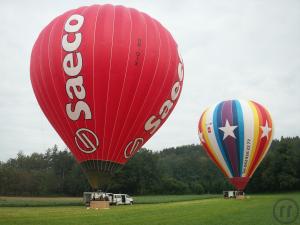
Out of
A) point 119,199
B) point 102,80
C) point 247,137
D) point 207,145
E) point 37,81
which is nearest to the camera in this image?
point 102,80

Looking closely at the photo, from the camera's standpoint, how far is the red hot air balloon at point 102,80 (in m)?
16.8

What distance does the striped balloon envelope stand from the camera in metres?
29.8

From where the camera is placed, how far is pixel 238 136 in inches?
1170

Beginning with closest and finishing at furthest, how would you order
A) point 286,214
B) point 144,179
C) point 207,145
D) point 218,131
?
point 286,214 → point 218,131 → point 207,145 → point 144,179

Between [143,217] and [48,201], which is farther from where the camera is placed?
[48,201]

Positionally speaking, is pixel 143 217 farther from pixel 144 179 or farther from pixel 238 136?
pixel 144 179

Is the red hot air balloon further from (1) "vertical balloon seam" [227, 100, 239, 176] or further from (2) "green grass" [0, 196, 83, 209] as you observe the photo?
(1) "vertical balloon seam" [227, 100, 239, 176]

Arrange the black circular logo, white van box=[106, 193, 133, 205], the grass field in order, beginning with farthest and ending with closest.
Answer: white van box=[106, 193, 133, 205]
the black circular logo
the grass field

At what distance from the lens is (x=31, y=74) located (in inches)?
730

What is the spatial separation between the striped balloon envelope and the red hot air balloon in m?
12.9

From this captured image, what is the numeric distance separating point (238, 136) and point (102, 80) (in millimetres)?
15445

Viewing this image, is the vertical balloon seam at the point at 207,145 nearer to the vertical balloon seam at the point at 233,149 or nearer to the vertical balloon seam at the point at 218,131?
the vertical balloon seam at the point at 218,131

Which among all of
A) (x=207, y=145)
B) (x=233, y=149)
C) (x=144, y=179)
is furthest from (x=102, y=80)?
(x=144, y=179)

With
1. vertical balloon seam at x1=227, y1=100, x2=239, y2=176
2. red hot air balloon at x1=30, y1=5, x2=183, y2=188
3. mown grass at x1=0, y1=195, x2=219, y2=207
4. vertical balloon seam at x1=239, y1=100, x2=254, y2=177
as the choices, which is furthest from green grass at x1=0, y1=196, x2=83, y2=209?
vertical balloon seam at x1=239, y1=100, x2=254, y2=177
